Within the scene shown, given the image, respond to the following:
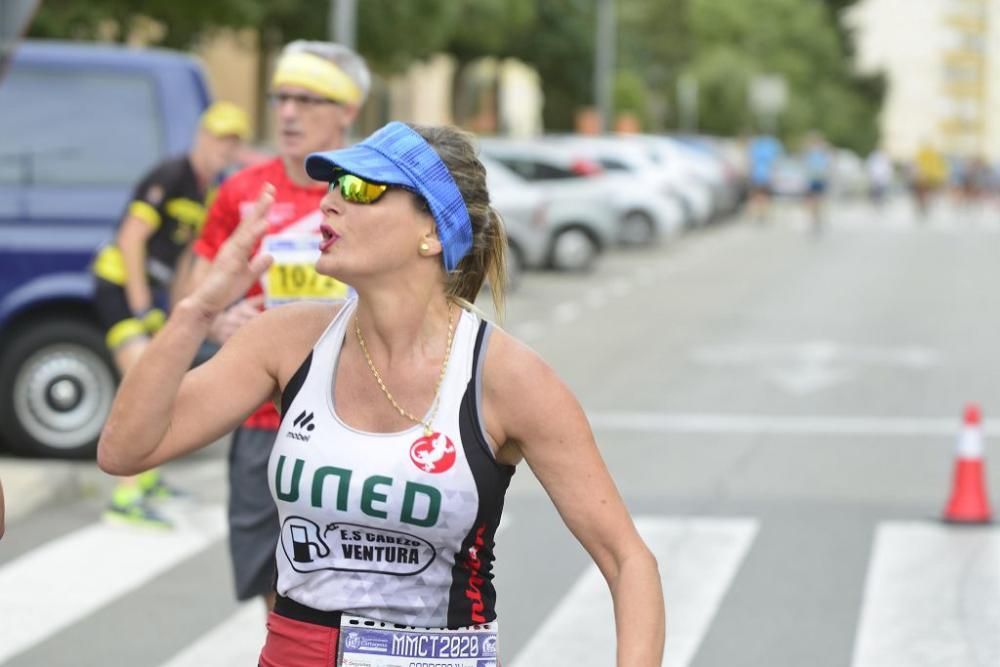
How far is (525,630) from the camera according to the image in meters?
6.98

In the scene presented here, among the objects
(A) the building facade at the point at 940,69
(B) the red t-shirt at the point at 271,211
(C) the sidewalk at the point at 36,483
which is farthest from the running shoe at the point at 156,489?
(A) the building facade at the point at 940,69

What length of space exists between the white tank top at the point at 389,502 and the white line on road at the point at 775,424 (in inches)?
348

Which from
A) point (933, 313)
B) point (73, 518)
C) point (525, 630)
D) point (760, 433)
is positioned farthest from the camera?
point (933, 313)

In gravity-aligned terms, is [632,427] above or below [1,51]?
below

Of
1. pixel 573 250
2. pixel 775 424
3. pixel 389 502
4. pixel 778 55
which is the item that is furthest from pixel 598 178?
pixel 778 55

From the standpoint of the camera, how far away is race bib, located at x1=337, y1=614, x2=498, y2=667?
3291 mm

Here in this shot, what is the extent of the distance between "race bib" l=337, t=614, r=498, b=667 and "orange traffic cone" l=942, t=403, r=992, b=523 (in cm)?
604

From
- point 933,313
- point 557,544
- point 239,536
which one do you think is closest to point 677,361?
point 933,313

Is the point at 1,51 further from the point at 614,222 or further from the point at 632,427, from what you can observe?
the point at 614,222

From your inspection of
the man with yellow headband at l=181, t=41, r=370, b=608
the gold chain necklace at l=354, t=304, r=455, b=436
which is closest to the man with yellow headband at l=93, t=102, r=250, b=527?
the man with yellow headband at l=181, t=41, r=370, b=608

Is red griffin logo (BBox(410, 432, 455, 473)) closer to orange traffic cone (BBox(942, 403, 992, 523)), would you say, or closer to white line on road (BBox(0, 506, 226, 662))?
white line on road (BBox(0, 506, 226, 662))

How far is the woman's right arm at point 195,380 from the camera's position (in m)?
3.30

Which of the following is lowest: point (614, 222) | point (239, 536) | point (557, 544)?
point (614, 222)

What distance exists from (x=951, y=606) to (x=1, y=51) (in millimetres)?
4068
